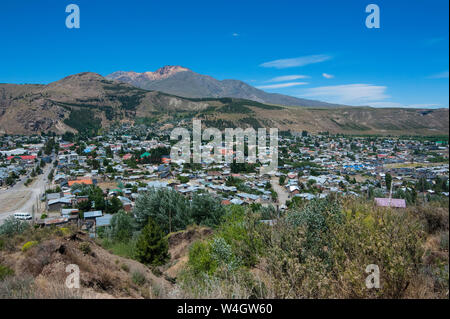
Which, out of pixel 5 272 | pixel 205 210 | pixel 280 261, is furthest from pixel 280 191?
pixel 5 272

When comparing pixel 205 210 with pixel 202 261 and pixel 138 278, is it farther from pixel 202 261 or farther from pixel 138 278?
pixel 138 278

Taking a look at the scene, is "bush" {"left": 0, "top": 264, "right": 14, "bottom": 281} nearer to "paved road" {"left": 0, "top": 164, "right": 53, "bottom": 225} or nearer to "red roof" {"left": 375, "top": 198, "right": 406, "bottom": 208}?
"red roof" {"left": 375, "top": 198, "right": 406, "bottom": 208}

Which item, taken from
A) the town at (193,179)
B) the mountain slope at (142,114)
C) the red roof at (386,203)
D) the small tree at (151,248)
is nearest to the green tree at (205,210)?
the town at (193,179)

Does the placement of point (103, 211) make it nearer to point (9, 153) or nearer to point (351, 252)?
point (351, 252)

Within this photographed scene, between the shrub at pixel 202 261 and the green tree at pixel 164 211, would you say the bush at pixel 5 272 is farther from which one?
the green tree at pixel 164 211

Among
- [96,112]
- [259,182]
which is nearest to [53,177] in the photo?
[259,182]

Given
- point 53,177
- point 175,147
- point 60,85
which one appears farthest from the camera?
point 60,85
